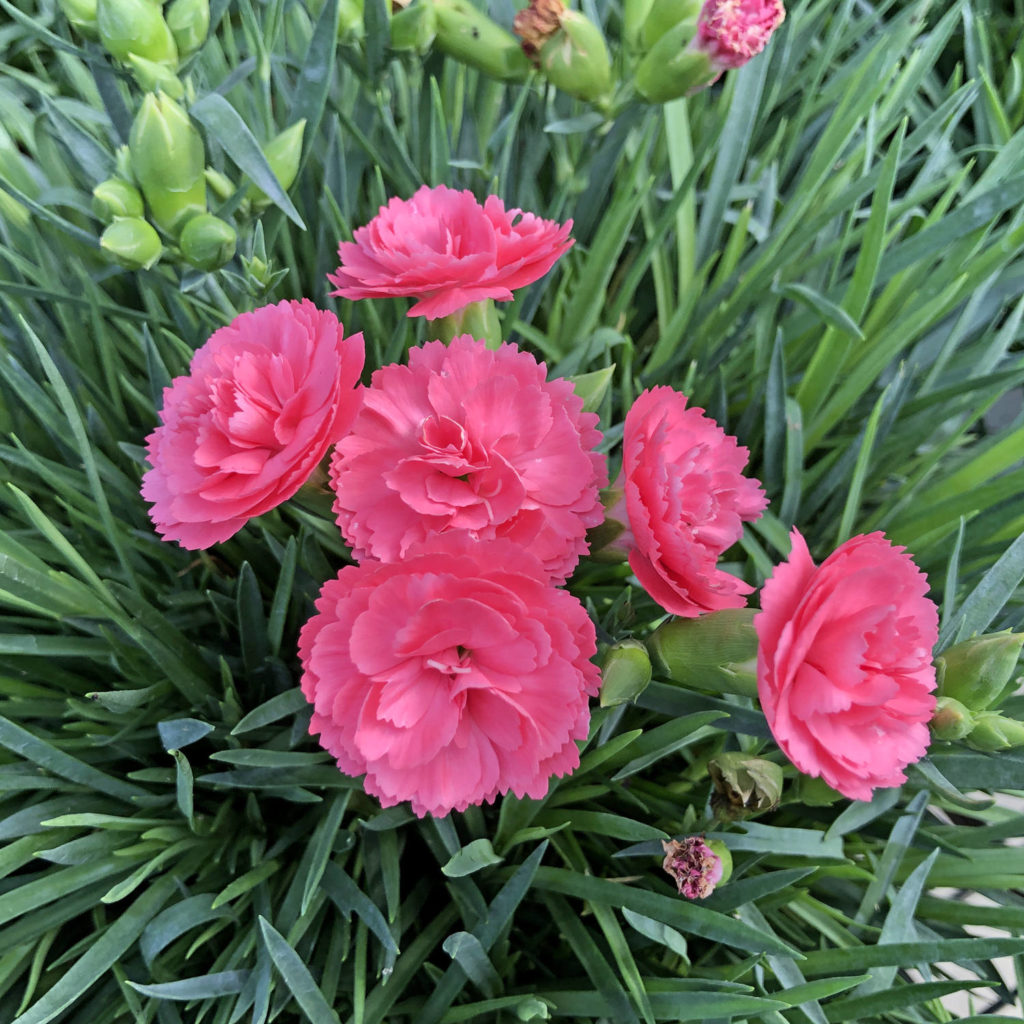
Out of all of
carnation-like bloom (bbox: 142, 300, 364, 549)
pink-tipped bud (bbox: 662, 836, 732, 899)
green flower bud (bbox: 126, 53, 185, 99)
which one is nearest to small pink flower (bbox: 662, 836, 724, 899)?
pink-tipped bud (bbox: 662, 836, 732, 899)

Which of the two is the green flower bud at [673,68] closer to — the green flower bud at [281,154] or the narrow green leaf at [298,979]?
the green flower bud at [281,154]

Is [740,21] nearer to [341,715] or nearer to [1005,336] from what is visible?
[1005,336]

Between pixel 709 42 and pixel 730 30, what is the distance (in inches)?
0.7

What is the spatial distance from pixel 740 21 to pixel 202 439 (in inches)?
20.2

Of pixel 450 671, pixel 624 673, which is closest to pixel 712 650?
pixel 624 673

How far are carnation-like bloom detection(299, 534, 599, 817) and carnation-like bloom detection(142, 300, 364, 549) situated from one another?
0.07 m

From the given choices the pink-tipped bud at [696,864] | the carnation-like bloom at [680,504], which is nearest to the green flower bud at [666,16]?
the carnation-like bloom at [680,504]

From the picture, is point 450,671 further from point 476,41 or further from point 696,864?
point 476,41

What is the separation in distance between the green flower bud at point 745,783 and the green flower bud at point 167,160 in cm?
Answer: 48

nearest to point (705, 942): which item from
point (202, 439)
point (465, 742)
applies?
point (465, 742)

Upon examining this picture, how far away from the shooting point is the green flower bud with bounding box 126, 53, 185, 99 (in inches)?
17.8

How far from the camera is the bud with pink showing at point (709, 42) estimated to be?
1.90 feet

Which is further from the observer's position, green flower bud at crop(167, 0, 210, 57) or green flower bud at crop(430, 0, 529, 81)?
green flower bud at crop(430, 0, 529, 81)

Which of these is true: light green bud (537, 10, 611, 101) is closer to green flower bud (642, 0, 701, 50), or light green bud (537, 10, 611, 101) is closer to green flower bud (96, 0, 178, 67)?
green flower bud (642, 0, 701, 50)
